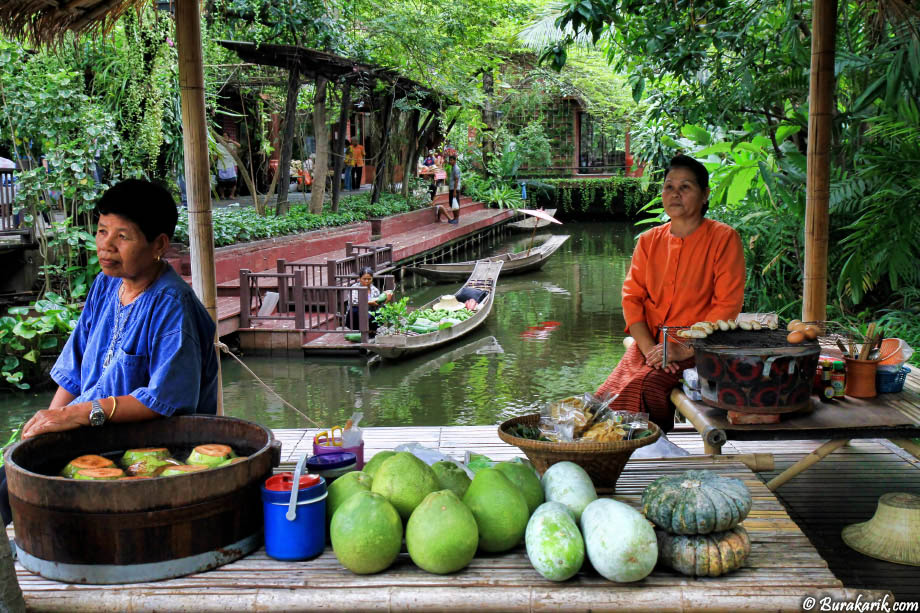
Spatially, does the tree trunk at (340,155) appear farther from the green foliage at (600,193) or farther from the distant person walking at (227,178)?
the green foliage at (600,193)

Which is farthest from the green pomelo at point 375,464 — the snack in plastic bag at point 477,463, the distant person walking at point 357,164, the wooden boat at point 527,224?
the wooden boat at point 527,224

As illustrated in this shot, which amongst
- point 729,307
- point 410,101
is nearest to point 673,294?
point 729,307

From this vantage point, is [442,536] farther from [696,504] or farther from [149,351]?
[149,351]

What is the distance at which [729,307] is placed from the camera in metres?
3.63

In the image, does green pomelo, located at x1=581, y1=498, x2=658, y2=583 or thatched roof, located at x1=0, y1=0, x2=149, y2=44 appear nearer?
green pomelo, located at x1=581, y1=498, x2=658, y2=583

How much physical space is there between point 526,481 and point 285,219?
13247mm

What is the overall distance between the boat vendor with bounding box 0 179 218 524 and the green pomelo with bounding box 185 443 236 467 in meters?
0.20

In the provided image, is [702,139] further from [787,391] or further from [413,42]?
[413,42]

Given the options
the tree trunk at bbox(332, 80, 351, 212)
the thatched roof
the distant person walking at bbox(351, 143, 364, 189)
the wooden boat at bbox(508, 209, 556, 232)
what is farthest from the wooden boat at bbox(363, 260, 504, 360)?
the wooden boat at bbox(508, 209, 556, 232)

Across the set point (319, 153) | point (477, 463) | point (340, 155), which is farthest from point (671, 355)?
point (340, 155)

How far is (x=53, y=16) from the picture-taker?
3.70 m

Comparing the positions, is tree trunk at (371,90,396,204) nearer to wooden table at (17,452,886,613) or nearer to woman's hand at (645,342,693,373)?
woman's hand at (645,342,693,373)

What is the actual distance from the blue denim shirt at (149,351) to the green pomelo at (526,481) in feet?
2.96

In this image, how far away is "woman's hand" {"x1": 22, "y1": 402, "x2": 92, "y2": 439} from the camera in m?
2.11
